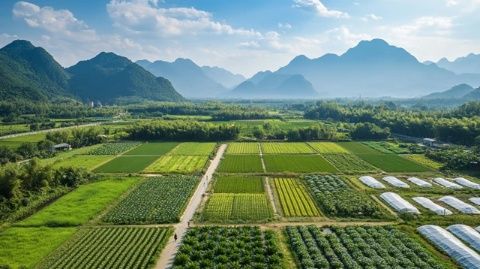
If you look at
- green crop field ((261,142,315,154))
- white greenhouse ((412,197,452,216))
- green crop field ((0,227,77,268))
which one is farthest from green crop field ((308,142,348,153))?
green crop field ((0,227,77,268))

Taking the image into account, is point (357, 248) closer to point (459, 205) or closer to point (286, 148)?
point (459, 205)

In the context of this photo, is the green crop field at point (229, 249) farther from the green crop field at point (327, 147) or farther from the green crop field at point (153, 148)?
the green crop field at point (327, 147)

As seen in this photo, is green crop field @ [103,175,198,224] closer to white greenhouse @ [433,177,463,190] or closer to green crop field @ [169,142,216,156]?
green crop field @ [169,142,216,156]

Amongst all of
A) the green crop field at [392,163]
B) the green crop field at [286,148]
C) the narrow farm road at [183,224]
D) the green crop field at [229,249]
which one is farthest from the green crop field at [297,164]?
the green crop field at [229,249]

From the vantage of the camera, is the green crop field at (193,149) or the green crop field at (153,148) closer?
the green crop field at (193,149)

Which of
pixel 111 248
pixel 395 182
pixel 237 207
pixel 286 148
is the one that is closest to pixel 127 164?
pixel 237 207
